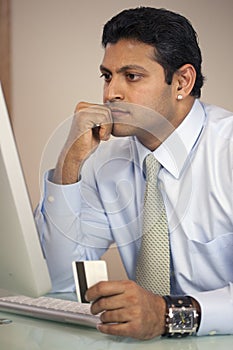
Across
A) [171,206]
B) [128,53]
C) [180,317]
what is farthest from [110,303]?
[128,53]

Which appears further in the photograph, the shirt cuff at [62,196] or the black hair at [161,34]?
the black hair at [161,34]

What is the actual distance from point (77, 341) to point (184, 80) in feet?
2.76

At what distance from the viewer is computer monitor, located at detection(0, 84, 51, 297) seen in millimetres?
812

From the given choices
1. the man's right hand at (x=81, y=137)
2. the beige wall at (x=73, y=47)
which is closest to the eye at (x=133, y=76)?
the man's right hand at (x=81, y=137)

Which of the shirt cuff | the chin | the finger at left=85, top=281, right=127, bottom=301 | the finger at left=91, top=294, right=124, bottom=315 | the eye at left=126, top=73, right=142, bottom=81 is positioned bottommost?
the finger at left=91, top=294, right=124, bottom=315

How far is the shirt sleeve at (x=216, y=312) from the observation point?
1.23 metres

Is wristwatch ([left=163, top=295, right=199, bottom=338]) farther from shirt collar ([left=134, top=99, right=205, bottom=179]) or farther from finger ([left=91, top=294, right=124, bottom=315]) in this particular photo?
shirt collar ([left=134, top=99, right=205, bottom=179])

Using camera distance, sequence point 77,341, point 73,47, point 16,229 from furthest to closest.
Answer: point 73,47, point 77,341, point 16,229

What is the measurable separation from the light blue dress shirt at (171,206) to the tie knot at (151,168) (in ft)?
0.05

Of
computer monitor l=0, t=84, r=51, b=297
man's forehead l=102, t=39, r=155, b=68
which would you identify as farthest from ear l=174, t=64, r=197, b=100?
computer monitor l=0, t=84, r=51, b=297

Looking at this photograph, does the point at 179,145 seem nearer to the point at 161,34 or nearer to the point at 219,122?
the point at 219,122

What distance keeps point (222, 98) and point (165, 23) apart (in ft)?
6.66

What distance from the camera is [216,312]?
4.15 feet

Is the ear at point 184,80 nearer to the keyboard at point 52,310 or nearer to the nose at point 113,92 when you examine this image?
the nose at point 113,92
